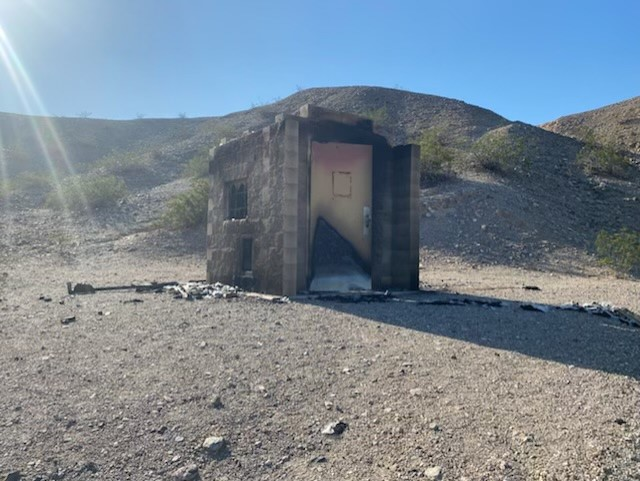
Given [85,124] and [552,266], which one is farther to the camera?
[85,124]

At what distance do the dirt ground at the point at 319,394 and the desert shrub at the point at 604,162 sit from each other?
23.1 m

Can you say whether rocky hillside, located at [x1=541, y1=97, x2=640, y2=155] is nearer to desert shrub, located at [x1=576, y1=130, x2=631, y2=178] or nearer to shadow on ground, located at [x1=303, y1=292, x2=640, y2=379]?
desert shrub, located at [x1=576, y1=130, x2=631, y2=178]

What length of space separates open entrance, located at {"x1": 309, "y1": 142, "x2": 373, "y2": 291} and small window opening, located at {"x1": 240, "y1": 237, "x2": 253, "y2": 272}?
1225 millimetres

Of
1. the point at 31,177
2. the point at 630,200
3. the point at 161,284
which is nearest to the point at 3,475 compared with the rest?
the point at 161,284

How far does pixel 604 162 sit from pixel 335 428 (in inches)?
1116

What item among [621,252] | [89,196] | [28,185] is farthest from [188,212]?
[621,252]

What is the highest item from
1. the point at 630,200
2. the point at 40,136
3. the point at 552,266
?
the point at 40,136

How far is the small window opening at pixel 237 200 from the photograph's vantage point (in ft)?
35.9

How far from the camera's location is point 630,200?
2431 cm

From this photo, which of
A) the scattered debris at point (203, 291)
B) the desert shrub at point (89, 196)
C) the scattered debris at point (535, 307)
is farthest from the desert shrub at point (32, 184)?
the scattered debris at point (535, 307)

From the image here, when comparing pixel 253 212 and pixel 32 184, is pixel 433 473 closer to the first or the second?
pixel 253 212

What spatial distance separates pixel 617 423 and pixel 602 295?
779 cm

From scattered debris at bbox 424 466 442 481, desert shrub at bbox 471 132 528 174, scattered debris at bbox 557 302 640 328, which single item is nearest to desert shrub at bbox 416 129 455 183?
desert shrub at bbox 471 132 528 174

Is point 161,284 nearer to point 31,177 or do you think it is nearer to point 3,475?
point 3,475
